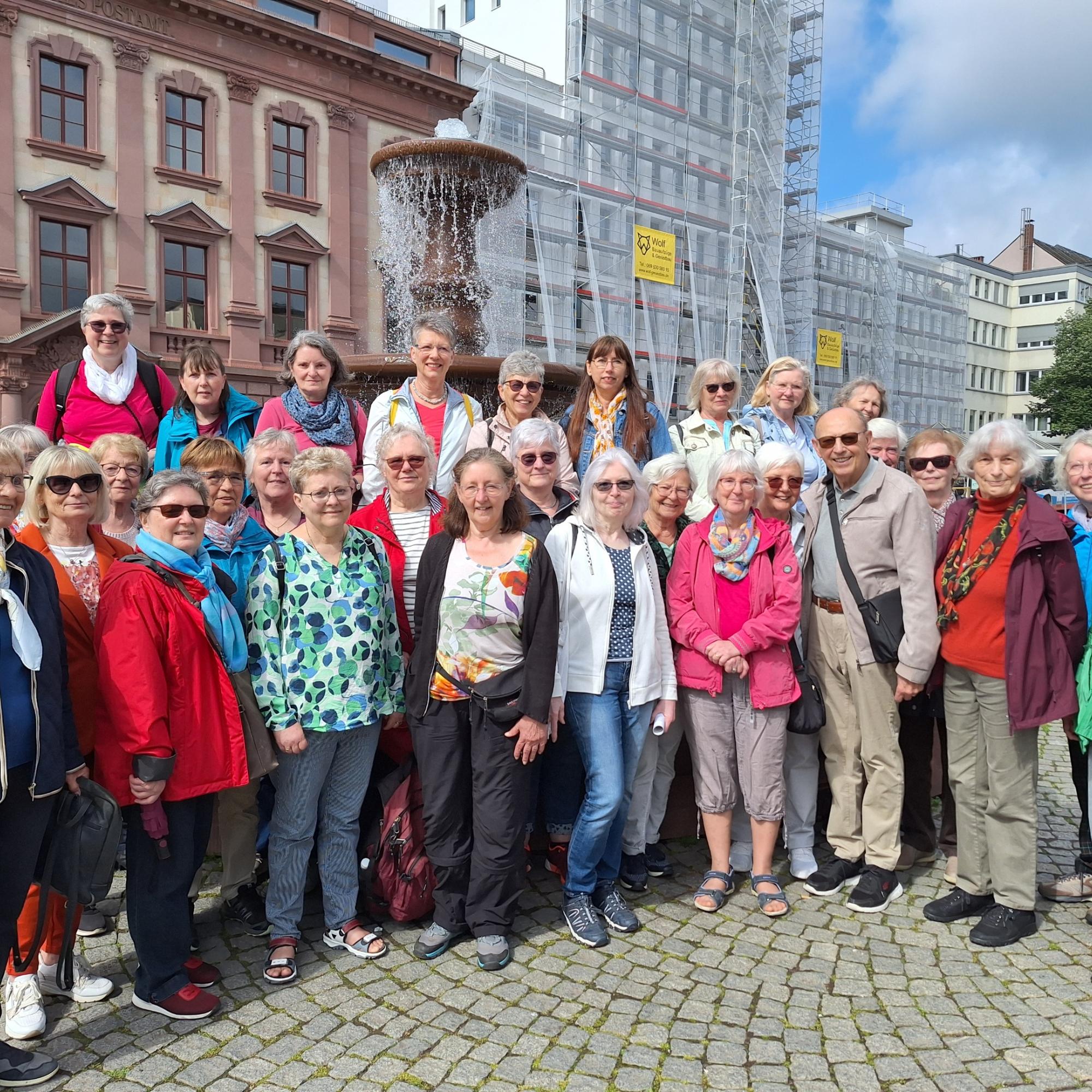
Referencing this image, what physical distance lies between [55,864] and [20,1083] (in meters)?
0.67

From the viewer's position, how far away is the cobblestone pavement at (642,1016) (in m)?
2.90

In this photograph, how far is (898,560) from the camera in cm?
403

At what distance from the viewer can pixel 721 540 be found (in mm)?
4051

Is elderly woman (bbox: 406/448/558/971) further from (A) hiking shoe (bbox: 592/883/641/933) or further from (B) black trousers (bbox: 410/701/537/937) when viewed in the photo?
(A) hiking shoe (bbox: 592/883/641/933)

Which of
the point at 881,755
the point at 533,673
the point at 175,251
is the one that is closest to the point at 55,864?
the point at 533,673

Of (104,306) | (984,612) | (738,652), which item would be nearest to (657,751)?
(738,652)

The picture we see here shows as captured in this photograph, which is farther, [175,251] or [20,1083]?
[175,251]

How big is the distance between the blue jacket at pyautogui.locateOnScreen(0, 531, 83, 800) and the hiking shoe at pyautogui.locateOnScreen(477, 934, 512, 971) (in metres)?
1.70

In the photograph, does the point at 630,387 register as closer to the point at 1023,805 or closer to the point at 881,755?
the point at 881,755

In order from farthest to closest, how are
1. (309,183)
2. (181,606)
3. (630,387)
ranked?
(309,183)
(630,387)
(181,606)

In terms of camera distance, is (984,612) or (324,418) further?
(324,418)

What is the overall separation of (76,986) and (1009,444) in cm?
436

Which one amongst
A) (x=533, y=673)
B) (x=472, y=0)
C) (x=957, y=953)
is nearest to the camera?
(x=533, y=673)

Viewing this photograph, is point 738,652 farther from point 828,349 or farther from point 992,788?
point 828,349
